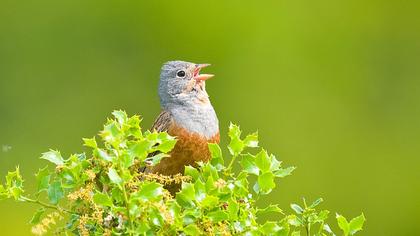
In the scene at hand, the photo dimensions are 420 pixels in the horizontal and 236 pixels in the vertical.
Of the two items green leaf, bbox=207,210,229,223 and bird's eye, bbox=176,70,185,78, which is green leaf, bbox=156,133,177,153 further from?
bird's eye, bbox=176,70,185,78

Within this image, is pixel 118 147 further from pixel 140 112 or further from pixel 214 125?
pixel 140 112

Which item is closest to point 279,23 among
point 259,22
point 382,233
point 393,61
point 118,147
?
point 259,22

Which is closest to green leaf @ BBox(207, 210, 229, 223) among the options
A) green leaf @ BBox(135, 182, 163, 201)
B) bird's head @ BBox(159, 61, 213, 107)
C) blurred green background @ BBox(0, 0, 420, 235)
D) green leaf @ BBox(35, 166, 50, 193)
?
green leaf @ BBox(135, 182, 163, 201)

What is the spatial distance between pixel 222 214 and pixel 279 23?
5556 mm

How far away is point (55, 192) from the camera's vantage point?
3852 millimetres

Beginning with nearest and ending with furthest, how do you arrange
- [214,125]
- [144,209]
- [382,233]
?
1. [144,209]
2. [214,125]
3. [382,233]

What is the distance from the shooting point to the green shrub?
361 cm

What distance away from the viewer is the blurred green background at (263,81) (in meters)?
8.39

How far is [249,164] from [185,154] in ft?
6.19

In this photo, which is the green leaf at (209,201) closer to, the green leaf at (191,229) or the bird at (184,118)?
the green leaf at (191,229)

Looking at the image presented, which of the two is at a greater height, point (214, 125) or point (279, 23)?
point (279, 23)

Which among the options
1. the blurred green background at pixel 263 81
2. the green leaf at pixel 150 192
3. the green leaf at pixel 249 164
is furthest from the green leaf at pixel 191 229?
the blurred green background at pixel 263 81

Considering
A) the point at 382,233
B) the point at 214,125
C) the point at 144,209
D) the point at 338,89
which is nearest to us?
the point at 144,209

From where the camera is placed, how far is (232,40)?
9094 millimetres
